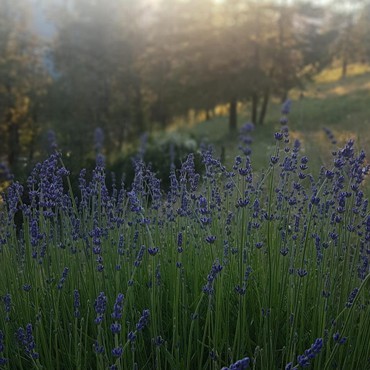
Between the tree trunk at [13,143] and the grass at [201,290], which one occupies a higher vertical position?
the grass at [201,290]

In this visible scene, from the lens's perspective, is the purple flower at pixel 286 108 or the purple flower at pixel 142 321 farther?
the purple flower at pixel 286 108

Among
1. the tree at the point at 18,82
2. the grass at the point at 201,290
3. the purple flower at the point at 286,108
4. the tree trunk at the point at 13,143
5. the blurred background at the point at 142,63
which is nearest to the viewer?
the grass at the point at 201,290

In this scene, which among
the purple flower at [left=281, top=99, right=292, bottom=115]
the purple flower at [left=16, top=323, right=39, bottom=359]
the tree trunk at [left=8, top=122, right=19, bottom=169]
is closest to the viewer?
the purple flower at [left=16, top=323, right=39, bottom=359]

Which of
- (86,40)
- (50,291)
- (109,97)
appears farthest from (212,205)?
(86,40)

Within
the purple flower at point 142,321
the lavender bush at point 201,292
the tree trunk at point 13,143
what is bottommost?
the tree trunk at point 13,143

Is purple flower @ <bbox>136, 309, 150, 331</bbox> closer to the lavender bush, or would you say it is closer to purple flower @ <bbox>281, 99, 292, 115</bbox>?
the lavender bush

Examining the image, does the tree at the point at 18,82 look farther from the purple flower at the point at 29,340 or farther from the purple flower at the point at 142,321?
the purple flower at the point at 142,321

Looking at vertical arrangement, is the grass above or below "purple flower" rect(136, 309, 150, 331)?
below

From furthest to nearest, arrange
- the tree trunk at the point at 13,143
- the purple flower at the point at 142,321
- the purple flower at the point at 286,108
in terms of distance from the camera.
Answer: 1. the tree trunk at the point at 13,143
2. the purple flower at the point at 286,108
3. the purple flower at the point at 142,321

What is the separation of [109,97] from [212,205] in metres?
24.2

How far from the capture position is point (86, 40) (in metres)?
27.6

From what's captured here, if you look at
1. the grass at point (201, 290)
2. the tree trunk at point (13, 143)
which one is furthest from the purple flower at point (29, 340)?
the tree trunk at point (13, 143)

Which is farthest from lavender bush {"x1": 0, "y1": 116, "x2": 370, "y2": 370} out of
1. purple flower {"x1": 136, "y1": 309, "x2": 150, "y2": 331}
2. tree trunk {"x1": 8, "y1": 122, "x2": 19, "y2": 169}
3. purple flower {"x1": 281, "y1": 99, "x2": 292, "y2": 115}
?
tree trunk {"x1": 8, "y1": 122, "x2": 19, "y2": 169}

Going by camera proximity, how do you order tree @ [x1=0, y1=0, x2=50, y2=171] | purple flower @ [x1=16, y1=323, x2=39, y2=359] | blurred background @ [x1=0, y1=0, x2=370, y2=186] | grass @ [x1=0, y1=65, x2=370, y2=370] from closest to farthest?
purple flower @ [x1=16, y1=323, x2=39, y2=359] → grass @ [x1=0, y1=65, x2=370, y2=370] → tree @ [x1=0, y1=0, x2=50, y2=171] → blurred background @ [x1=0, y1=0, x2=370, y2=186]
